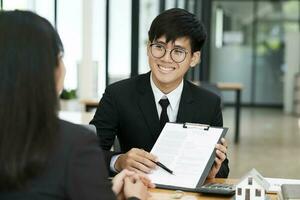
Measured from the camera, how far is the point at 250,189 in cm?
192

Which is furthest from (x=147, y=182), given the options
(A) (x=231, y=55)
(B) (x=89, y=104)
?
(A) (x=231, y=55)

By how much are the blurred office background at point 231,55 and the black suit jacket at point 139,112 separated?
1.41 feet

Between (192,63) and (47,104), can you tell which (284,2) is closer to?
(192,63)

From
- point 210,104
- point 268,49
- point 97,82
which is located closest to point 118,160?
point 210,104

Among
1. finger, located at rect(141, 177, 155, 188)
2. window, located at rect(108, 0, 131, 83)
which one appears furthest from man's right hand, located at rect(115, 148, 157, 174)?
window, located at rect(108, 0, 131, 83)

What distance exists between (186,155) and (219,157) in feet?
0.48

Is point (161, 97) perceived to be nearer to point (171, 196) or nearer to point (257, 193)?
point (171, 196)

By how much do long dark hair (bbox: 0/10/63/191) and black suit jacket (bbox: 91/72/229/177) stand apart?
3.85 ft

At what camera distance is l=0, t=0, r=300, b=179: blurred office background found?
21.1 feet

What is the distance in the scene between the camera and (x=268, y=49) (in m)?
14.0

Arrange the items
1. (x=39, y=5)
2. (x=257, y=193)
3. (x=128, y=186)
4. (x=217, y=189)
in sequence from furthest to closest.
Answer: (x=39, y=5), (x=217, y=189), (x=257, y=193), (x=128, y=186)

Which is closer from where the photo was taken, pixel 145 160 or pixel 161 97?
pixel 145 160

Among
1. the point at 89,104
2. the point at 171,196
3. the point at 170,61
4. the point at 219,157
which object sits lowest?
the point at 89,104

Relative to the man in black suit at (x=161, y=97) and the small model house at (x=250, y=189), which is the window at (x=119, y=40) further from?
the small model house at (x=250, y=189)
